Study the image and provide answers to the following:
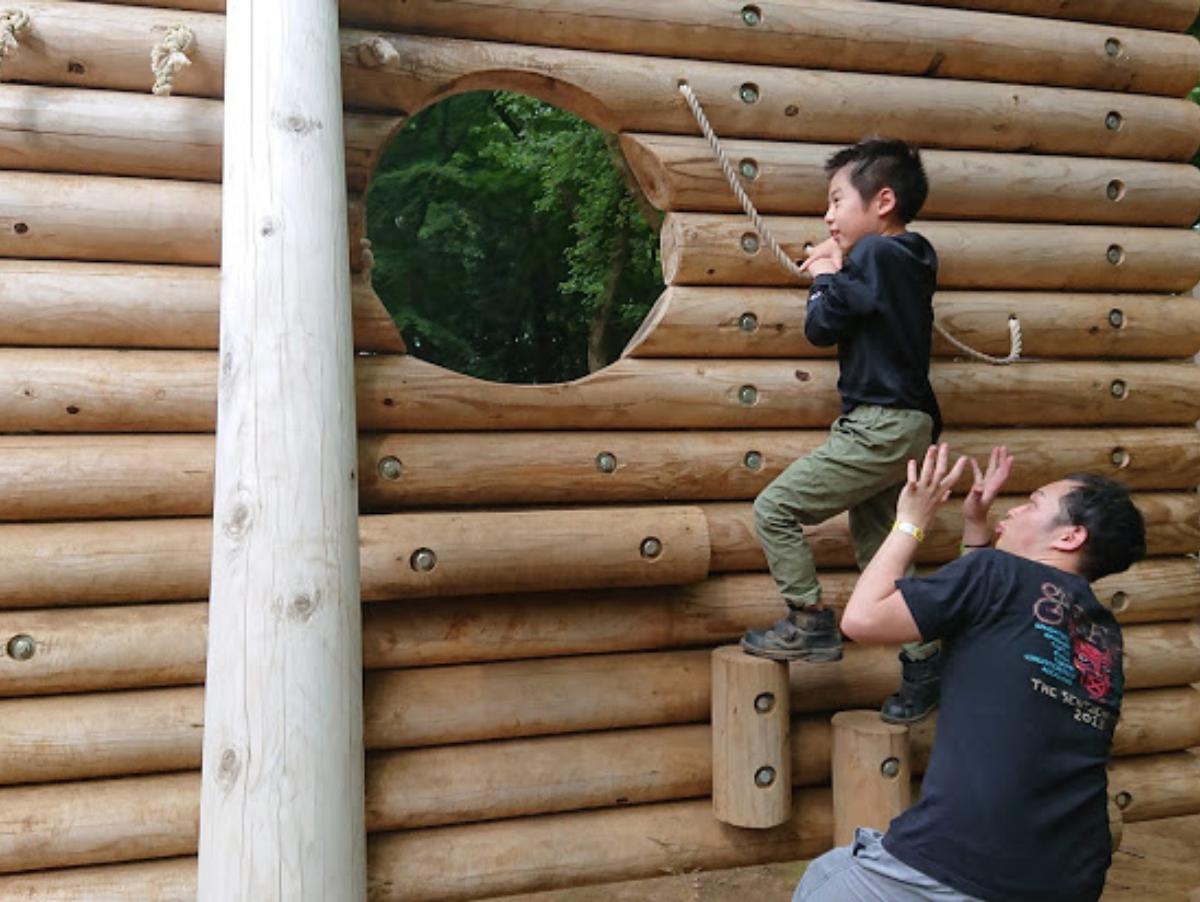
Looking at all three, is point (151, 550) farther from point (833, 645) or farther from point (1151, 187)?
point (1151, 187)

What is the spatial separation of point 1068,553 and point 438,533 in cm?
215

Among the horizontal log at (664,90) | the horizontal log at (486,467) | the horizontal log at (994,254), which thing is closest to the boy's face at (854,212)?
the horizontal log at (994,254)

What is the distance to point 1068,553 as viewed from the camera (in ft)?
9.78

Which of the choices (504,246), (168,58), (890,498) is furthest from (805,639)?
(504,246)

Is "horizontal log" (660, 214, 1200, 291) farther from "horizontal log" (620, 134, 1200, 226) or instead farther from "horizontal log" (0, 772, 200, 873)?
"horizontal log" (0, 772, 200, 873)

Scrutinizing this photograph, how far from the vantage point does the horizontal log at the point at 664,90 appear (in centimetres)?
417

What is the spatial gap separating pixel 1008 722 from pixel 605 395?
7.37ft

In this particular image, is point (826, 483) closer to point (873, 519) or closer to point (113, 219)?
point (873, 519)

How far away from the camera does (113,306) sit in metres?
4.10

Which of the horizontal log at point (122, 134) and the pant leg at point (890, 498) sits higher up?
the horizontal log at point (122, 134)

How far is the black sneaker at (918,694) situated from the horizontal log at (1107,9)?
3.15 m

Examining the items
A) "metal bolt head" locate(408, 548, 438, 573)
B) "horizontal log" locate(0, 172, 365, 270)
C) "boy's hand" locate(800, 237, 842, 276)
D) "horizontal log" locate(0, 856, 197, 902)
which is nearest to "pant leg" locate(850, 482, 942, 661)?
"boy's hand" locate(800, 237, 842, 276)

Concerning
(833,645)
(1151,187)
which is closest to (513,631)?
(833,645)

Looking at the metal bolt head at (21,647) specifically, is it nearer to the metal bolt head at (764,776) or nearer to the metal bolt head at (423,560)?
the metal bolt head at (423,560)
